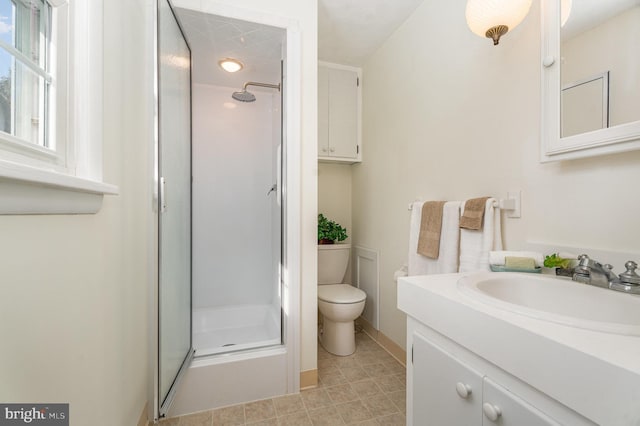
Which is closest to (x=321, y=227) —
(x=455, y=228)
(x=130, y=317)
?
(x=455, y=228)

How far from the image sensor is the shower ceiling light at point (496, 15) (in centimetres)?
108

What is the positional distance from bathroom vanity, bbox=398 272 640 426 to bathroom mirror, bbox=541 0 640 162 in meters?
0.48

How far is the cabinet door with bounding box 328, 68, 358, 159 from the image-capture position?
2461mm

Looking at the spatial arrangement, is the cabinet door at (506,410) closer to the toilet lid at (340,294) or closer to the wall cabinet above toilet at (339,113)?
the toilet lid at (340,294)

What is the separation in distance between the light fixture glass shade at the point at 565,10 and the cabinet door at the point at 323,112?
1668mm

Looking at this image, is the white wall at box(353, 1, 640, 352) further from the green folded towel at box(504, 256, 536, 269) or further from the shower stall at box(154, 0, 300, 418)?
the shower stall at box(154, 0, 300, 418)

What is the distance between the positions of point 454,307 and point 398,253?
129cm

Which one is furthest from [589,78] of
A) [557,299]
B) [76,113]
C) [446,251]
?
[76,113]

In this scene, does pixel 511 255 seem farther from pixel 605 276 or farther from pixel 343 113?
pixel 343 113

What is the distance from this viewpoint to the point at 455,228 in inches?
55.4

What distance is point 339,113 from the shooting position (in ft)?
8.14

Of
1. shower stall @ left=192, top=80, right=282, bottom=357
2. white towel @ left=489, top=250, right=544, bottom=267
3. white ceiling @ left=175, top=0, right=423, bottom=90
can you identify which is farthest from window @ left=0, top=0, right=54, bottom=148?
shower stall @ left=192, top=80, right=282, bottom=357

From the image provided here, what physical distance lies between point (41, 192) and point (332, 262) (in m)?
A: 2.01
